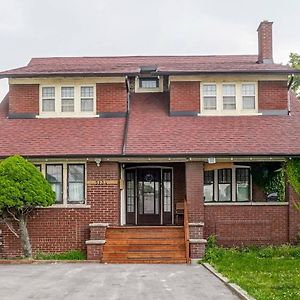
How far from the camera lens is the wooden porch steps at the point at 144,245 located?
18391 millimetres

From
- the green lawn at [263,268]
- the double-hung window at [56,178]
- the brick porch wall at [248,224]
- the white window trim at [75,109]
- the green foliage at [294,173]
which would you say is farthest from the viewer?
the white window trim at [75,109]

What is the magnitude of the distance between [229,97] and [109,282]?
10.9m

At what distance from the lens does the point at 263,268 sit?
15.7 metres

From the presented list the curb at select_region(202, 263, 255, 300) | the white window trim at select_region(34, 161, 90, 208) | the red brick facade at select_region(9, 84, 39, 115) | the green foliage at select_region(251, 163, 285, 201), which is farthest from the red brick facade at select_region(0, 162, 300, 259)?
the curb at select_region(202, 263, 255, 300)

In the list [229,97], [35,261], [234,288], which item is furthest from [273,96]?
[234,288]

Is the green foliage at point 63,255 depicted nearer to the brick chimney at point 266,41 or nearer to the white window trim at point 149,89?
the white window trim at point 149,89

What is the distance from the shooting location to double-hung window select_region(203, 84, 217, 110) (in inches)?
892

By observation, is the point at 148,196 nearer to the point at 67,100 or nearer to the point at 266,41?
the point at 67,100

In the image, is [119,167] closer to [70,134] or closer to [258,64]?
[70,134]

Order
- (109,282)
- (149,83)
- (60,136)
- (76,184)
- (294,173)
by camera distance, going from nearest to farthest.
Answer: (109,282) < (294,173) < (76,184) < (60,136) < (149,83)

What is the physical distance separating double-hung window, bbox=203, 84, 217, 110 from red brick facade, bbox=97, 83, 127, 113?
3.00 m

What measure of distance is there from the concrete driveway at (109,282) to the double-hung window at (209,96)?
738 cm

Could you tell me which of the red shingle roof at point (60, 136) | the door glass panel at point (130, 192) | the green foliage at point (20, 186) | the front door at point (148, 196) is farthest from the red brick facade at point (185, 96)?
the green foliage at point (20, 186)

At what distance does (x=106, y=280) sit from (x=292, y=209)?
814 cm
